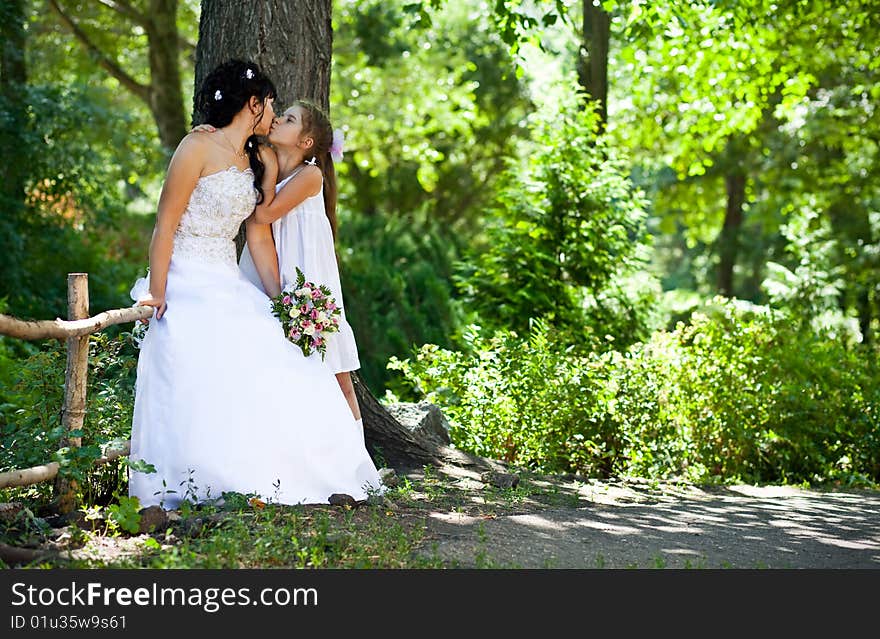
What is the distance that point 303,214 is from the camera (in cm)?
654

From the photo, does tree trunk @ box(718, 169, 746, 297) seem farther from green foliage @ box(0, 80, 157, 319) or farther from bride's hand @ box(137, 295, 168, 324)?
bride's hand @ box(137, 295, 168, 324)

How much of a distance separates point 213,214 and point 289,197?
0.57 meters

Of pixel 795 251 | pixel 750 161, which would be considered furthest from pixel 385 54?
pixel 795 251

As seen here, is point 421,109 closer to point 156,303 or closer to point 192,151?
point 192,151

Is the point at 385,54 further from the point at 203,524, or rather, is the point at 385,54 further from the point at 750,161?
the point at 203,524

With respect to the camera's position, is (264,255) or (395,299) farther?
(395,299)

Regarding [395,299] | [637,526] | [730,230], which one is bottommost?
[637,526]

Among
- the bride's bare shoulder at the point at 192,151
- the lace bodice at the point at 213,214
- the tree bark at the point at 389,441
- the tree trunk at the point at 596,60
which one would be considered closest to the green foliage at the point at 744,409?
the tree bark at the point at 389,441

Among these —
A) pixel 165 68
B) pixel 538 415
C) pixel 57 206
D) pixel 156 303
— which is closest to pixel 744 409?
pixel 538 415

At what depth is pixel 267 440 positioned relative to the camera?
5.75 m

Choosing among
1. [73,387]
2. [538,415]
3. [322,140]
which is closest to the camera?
[73,387]

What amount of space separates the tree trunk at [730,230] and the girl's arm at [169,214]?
21320 millimetres

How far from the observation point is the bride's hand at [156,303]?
575 cm

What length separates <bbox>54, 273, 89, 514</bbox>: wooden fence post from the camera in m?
5.34
